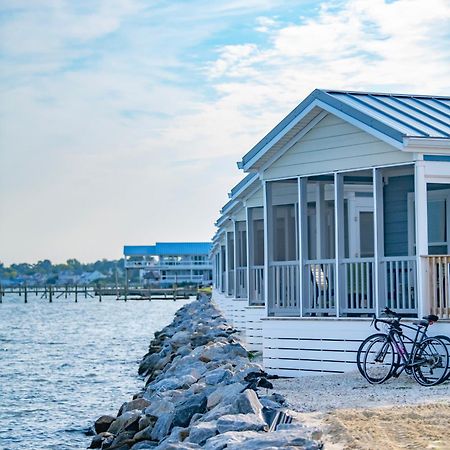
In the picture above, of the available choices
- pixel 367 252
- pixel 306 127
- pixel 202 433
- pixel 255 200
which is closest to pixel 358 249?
pixel 367 252

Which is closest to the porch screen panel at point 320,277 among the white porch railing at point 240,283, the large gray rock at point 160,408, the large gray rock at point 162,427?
the large gray rock at point 160,408

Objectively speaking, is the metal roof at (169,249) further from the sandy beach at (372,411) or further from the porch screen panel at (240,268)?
the sandy beach at (372,411)

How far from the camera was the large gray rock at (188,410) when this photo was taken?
14.3m

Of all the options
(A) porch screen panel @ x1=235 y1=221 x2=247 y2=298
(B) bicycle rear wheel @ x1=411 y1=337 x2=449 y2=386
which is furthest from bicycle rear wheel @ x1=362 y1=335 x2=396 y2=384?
(A) porch screen panel @ x1=235 y1=221 x2=247 y2=298

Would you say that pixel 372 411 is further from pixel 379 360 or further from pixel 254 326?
pixel 254 326

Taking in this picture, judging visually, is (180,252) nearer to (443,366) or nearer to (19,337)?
(19,337)

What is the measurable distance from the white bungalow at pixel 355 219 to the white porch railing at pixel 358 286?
0.02m

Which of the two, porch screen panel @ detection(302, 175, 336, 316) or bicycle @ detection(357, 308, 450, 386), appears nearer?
bicycle @ detection(357, 308, 450, 386)

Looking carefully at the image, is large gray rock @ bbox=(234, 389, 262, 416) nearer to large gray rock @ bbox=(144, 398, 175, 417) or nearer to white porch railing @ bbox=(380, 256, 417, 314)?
large gray rock @ bbox=(144, 398, 175, 417)

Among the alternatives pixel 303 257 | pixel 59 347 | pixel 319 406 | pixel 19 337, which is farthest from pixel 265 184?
pixel 19 337

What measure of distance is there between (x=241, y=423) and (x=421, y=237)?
19.8 ft

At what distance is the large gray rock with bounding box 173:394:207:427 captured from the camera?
14266 millimetres

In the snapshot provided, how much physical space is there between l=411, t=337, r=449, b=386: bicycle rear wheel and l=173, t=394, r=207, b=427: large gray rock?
3.11m

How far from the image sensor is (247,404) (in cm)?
1194
